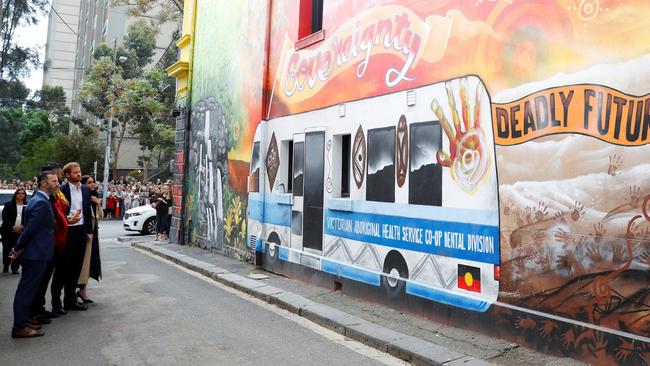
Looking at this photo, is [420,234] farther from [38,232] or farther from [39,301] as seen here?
[39,301]

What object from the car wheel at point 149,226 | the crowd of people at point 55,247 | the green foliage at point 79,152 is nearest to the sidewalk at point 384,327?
the crowd of people at point 55,247

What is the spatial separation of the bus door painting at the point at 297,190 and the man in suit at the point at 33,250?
13.7 feet

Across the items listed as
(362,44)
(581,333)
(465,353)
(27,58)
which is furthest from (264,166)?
(27,58)

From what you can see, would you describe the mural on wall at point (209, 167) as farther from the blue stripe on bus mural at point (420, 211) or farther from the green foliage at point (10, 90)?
the green foliage at point (10, 90)

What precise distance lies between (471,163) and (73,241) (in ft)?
17.2

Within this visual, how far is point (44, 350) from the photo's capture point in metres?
5.41

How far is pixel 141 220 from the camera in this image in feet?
62.0

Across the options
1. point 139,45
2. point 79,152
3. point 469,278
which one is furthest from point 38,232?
point 79,152

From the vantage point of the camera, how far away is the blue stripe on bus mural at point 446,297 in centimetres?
579

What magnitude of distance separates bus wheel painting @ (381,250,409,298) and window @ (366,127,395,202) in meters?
0.79

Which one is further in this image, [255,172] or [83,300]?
[255,172]

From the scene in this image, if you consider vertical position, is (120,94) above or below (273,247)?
above

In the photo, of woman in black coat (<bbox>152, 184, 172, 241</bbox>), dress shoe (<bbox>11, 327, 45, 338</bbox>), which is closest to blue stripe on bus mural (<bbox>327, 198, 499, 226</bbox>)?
dress shoe (<bbox>11, 327, 45, 338</bbox>)

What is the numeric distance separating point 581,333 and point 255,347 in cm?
320
